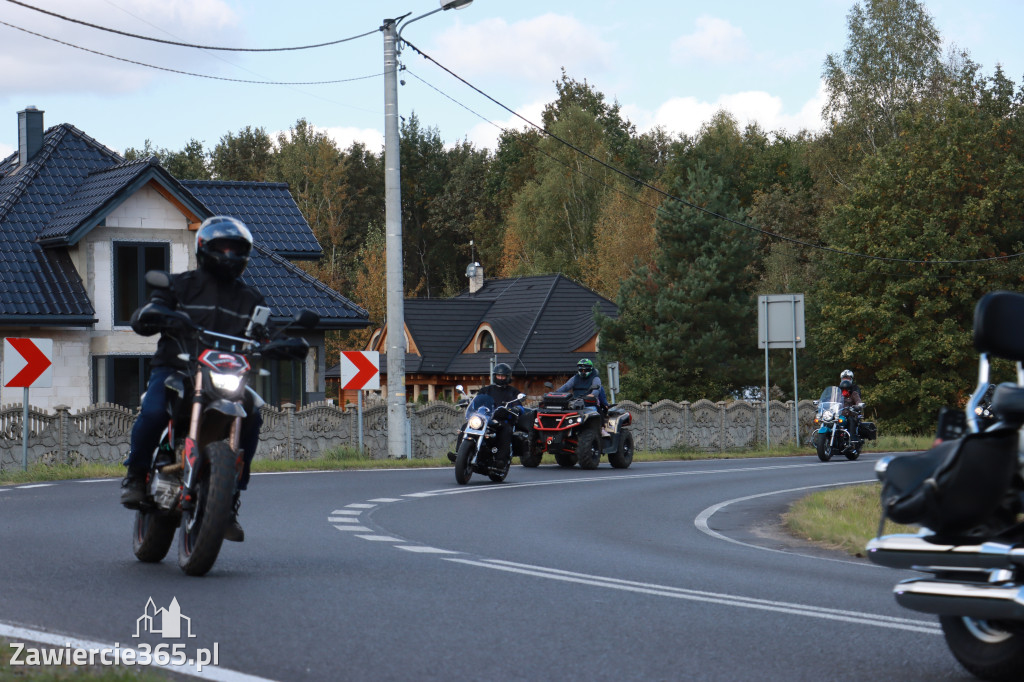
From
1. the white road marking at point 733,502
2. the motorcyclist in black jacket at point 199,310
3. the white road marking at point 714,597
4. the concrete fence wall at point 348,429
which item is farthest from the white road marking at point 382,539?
the concrete fence wall at point 348,429

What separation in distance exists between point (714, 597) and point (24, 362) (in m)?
15.2

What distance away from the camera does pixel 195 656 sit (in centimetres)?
599

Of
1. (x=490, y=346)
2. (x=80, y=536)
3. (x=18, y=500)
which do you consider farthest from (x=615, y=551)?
(x=490, y=346)

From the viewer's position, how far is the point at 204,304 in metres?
8.57

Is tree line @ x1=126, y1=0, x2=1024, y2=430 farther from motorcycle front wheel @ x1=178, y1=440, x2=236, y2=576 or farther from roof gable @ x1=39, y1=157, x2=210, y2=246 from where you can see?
motorcycle front wheel @ x1=178, y1=440, x2=236, y2=576

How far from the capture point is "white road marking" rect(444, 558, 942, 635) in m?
7.00

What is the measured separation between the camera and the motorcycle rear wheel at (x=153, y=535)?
8844 mm

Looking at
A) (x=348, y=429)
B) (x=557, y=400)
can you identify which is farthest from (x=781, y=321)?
(x=557, y=400)

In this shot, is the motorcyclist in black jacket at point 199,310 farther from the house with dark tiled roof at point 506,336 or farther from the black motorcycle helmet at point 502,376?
the house with dark tiled roof at point 506,336

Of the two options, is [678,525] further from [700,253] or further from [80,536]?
[700,253]

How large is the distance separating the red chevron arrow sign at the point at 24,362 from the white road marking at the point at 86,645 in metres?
14.7

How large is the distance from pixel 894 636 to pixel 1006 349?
181 cm

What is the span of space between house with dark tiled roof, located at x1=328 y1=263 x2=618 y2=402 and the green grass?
1711 inches

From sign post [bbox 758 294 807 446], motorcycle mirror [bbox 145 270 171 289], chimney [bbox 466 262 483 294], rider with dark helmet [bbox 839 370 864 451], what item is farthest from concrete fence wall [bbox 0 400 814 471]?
chimney [bbox 466 262 483 294]
